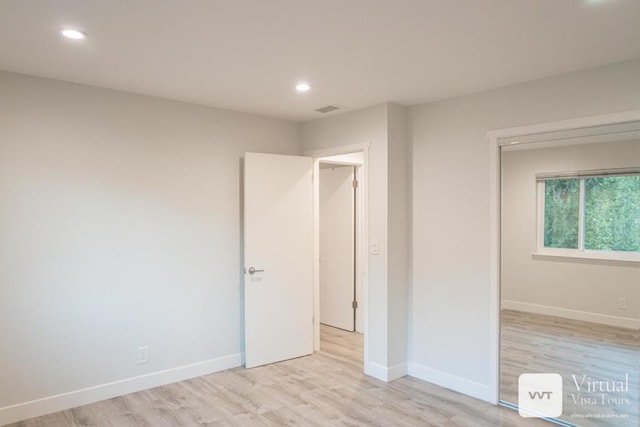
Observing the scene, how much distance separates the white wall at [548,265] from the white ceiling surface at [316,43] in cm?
64

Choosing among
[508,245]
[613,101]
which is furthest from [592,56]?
[508,245]

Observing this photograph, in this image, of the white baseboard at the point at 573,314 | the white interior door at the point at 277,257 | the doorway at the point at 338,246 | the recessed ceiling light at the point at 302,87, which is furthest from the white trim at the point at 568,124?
the doorway at the point at 338,246

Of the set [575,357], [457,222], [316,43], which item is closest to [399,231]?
[457,222]

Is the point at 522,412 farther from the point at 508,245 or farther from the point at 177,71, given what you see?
the point at 177,71

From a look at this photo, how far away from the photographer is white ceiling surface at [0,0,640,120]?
6.72 ft

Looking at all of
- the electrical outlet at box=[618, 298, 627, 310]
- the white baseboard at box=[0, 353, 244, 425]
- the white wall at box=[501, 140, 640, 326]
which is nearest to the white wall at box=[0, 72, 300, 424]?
the white baseboard at box=[0, 353, 244, 425]

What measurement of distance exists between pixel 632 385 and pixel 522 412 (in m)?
0.77

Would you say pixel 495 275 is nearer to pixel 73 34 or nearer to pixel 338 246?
pixel 338 246

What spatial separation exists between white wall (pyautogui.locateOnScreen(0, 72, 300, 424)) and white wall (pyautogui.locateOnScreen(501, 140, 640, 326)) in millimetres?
2493

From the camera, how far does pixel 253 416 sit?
3.17m

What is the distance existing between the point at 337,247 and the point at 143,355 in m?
2.71

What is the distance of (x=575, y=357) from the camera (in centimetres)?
331

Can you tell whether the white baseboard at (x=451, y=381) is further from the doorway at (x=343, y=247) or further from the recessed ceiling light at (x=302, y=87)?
the recessed ceiling light at (x=302, y=87)

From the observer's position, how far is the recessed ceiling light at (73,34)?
7.55 feet
